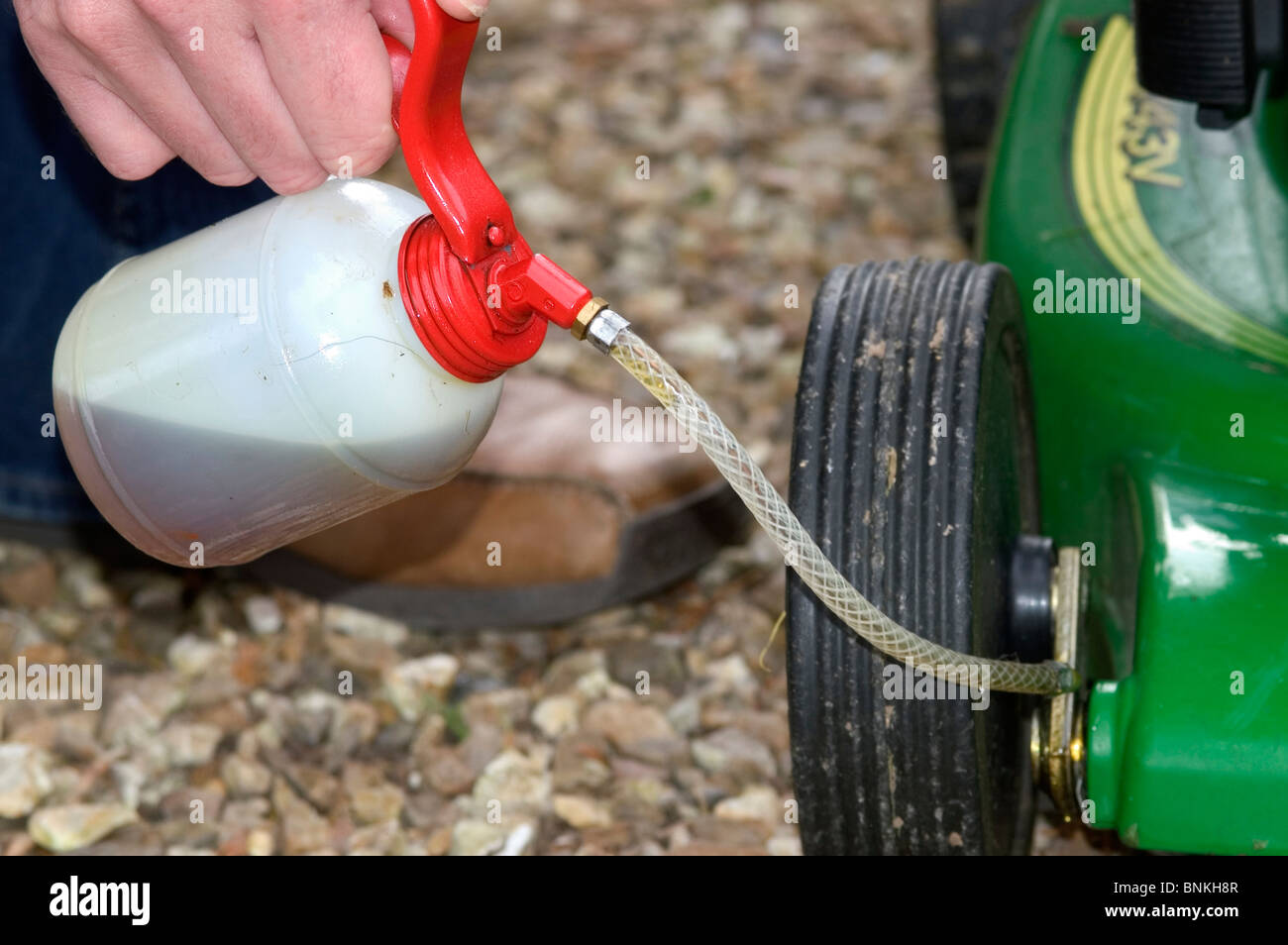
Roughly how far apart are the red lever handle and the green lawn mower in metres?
0.28

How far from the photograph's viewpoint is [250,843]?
1.36 metres

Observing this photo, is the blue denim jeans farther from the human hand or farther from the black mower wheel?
the black mower wheel

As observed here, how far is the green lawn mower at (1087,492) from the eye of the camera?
3.29 ft

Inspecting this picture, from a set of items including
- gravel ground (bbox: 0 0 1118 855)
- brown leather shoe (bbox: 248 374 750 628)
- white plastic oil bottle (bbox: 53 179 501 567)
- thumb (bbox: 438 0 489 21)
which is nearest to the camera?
thumb (bbox: 438 0 489 21)

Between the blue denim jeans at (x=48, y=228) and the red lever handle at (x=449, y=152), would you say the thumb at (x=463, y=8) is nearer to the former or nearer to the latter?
the red lever handle at (x=449, y=152)

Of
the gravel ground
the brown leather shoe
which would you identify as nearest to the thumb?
the gravel ground

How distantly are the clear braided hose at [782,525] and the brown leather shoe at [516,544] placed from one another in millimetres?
624

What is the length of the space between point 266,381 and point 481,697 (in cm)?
64

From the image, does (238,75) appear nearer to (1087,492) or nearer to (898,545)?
(898,545)

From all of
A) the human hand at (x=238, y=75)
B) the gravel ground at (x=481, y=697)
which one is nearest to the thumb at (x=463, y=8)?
the human hand at (x=238, y=75)

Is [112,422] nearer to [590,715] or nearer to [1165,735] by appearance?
[590,715]

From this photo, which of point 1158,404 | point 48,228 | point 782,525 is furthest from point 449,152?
point 48,228

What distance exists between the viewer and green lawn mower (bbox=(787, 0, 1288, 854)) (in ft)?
3.29

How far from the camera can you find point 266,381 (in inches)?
37.9
